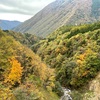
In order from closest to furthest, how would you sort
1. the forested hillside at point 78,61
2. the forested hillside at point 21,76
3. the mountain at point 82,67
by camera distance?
the forested hillside at point 21,76
the mountain at point 82,67
the forested hillside at point 78,61

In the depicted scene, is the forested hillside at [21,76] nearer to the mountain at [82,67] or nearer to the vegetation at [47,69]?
the vegetation at [47,69]

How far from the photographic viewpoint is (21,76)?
68812 mm

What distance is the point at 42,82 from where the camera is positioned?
7506cm

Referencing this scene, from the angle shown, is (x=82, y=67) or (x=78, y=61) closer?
(x=82, y=67)

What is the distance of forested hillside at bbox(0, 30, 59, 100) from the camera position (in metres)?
56.8

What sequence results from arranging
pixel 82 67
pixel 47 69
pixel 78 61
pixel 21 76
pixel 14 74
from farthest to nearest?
1. pixel 78 61
2. pixel 82 67
3. pixel 47 69
4. pixel 21 76
5. pixel 14 74

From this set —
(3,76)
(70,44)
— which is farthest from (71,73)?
(3,76)

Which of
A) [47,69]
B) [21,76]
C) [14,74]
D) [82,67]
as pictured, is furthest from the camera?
[82,67]

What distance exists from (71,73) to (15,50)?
4038 centimetres

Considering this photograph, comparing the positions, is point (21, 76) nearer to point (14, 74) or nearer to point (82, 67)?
point (14, 74)

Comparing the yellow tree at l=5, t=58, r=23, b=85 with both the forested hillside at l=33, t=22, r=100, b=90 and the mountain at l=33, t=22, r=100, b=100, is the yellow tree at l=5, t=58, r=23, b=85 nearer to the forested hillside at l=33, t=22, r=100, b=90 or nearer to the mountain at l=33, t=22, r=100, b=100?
the mountain at l=33, t=22, r=100, b=100

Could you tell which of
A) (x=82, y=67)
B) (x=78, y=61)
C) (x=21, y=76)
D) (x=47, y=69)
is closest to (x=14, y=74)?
(x=21, y=76)

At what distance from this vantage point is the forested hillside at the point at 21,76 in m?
56.8

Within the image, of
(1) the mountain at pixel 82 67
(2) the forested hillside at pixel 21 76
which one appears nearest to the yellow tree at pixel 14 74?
(2) the forested hillside at pixel 21 76
